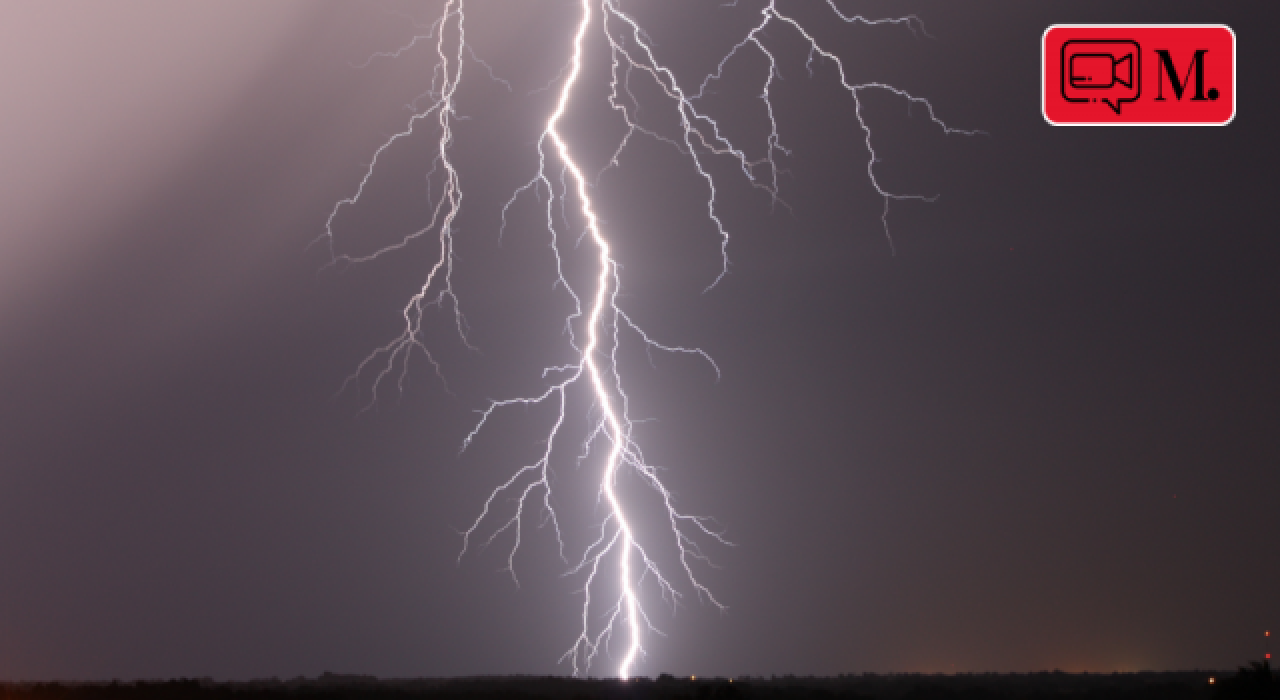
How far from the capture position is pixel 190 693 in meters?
17.7

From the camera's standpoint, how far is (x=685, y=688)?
1619 cm

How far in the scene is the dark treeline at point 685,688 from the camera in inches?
671

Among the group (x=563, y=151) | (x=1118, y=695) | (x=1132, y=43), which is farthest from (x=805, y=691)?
(x=1132, y=43)

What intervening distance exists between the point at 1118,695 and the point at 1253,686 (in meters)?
5.12

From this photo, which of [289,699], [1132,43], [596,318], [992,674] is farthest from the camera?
[992,674]

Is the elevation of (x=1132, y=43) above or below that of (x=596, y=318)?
above

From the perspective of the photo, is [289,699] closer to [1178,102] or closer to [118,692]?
[118,692]

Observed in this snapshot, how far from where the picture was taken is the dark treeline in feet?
55.9

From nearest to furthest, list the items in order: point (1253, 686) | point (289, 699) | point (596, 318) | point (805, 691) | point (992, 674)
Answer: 1. point (1253, 686)
2. point (596, 318)
3. point (289, 699)
4. point (805, 691)
5. point (992, 674)

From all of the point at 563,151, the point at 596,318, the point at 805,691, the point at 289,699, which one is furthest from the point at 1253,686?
the point at 289,699

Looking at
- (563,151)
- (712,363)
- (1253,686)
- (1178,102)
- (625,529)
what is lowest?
(1253,686)

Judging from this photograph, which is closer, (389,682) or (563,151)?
(563,151)

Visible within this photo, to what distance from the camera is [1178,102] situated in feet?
50.3

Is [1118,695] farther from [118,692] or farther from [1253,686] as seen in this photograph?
[118,692]
